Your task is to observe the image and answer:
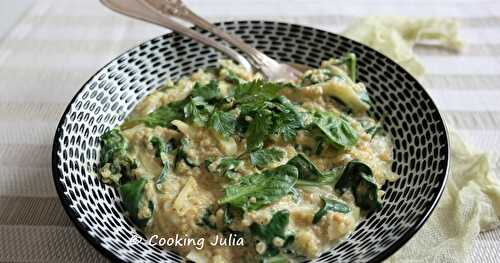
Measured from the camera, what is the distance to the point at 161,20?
3.43 metres

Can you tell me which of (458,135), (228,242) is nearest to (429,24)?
(458,135)

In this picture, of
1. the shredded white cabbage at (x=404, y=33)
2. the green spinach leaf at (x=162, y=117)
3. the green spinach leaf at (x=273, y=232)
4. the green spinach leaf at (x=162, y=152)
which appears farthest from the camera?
the shredded white cabbage at (x=404, y=33)

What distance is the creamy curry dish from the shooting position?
2.34m

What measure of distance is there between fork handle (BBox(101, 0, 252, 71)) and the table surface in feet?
2.33

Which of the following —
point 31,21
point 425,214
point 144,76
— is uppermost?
point 425,214

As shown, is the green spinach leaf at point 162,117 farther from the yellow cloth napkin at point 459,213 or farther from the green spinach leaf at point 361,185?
the yellow cloth napkin at point 459,213

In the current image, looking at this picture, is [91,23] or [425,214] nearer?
[425,214]

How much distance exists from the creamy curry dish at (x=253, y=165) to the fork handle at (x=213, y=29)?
0.34m

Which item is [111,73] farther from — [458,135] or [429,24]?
[429,24]

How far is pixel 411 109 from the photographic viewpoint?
297cm

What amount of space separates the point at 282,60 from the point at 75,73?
1.60m

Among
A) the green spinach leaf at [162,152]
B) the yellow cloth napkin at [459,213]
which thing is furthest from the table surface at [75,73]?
the green spinach leaf at [162,152]

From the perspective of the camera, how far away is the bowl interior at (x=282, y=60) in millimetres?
2297

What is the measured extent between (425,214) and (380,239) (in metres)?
0.22
